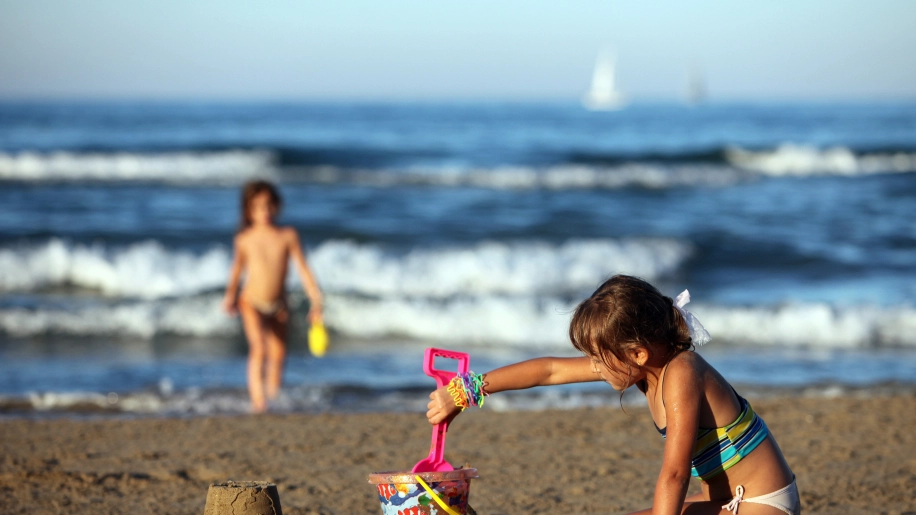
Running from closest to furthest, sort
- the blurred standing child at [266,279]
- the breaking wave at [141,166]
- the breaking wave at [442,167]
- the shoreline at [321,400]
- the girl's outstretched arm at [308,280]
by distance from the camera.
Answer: the shoreline at [321,400], the girl's outstretched arm at [308,280], the blurred standing child at [266,279], the breaking wave at [141,166], the breaking wave at [442,167]

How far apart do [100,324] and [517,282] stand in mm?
5008

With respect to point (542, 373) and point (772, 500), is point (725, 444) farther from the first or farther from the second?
point (542, 373)

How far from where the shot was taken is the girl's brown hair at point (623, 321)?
2400mm

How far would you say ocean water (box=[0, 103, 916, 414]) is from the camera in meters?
7.57

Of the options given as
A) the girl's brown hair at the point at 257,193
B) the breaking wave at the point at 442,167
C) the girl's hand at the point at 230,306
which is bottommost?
the girl's hand at the point at 230,306

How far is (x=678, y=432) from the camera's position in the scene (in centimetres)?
239

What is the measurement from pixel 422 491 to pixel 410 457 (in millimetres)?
2237

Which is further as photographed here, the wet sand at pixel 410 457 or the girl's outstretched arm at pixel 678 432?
the wet sand at pixel 410 457

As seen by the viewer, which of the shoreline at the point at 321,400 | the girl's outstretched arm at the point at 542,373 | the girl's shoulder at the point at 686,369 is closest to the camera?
the girl's shoulder at the point at 686,369

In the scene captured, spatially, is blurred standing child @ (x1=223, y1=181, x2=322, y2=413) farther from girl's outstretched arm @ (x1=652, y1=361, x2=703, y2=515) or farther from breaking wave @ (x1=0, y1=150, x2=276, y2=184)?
breaking wave @ (x1=0, y1=150, x2=276, y2=184)

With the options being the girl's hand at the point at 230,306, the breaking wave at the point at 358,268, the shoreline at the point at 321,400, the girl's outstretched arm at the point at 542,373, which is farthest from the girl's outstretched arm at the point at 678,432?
the breaking wave at the point at 358,268

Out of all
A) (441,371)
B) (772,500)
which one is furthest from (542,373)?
(772,500)

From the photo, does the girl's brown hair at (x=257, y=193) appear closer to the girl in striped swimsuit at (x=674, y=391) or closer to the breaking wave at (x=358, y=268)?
the girl in striped swimsuit at (x=674, y=391)

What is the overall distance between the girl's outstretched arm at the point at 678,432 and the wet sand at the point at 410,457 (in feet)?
5.04
